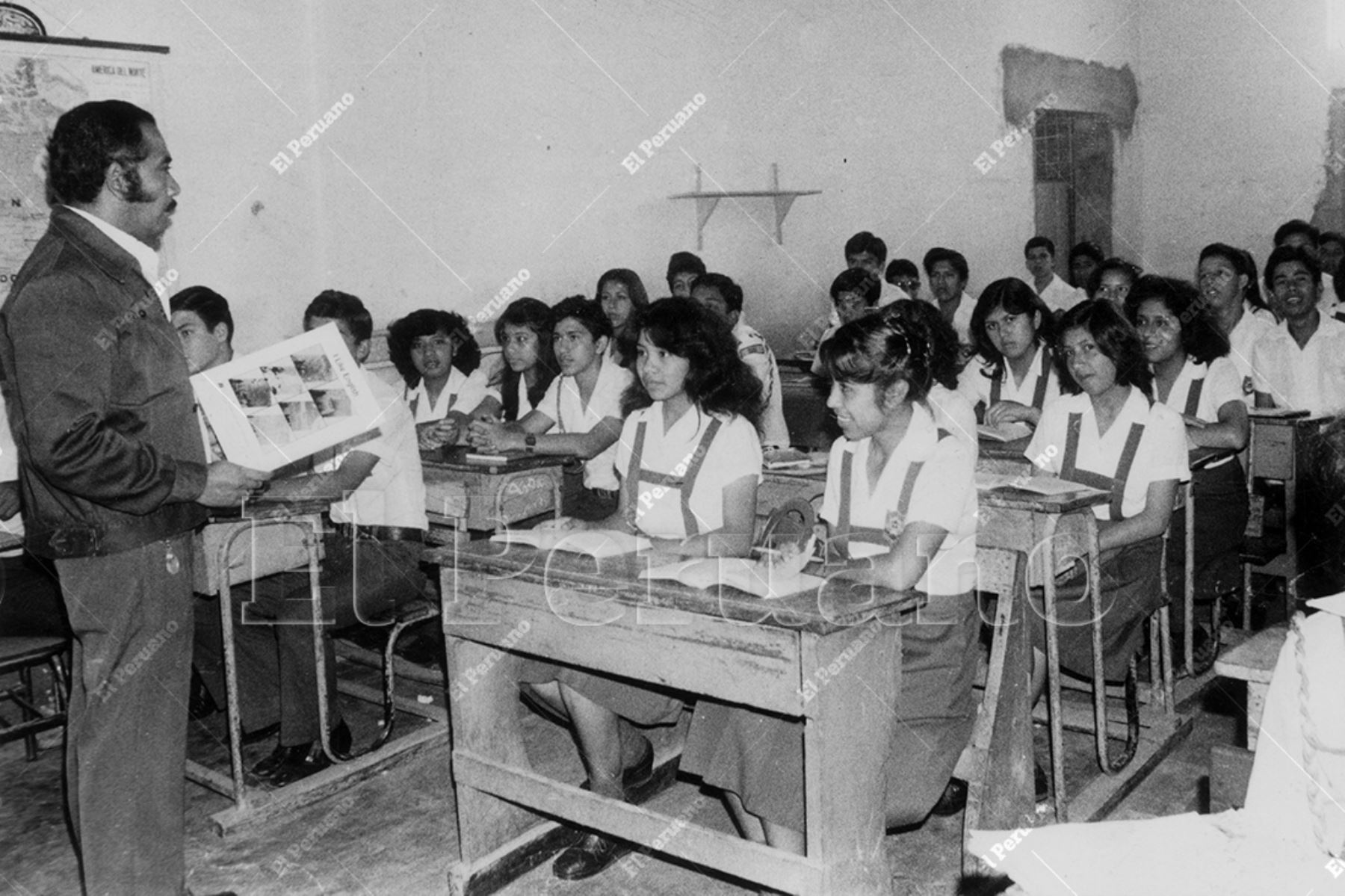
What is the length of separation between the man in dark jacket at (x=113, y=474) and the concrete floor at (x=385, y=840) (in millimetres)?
488

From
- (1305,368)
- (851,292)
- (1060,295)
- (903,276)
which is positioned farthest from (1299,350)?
(903,276)

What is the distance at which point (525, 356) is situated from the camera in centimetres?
421

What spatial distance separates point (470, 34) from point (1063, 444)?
323 cm

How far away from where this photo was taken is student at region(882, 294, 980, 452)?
225 centimetres

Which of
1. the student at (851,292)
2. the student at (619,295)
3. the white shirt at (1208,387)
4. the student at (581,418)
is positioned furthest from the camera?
the student at (851,292)

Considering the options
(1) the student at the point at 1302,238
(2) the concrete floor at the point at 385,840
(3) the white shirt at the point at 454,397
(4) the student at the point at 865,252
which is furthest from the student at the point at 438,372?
(1) the student at the point at 1302,238

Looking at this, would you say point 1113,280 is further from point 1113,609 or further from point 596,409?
point 1113,609

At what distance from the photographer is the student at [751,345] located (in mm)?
4246

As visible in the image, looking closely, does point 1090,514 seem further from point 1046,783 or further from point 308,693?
point 308,693

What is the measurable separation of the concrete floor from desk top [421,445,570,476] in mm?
817

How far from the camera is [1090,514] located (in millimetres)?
2537

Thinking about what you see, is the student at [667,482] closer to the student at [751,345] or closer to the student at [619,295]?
the student at [751,345]

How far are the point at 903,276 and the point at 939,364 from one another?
170 inches

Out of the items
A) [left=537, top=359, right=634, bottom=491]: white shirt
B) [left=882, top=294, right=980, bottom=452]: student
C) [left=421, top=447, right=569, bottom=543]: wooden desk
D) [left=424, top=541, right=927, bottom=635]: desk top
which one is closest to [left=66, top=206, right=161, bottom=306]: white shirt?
[left=424, top=541, right=927, bottom=635]: desk top
